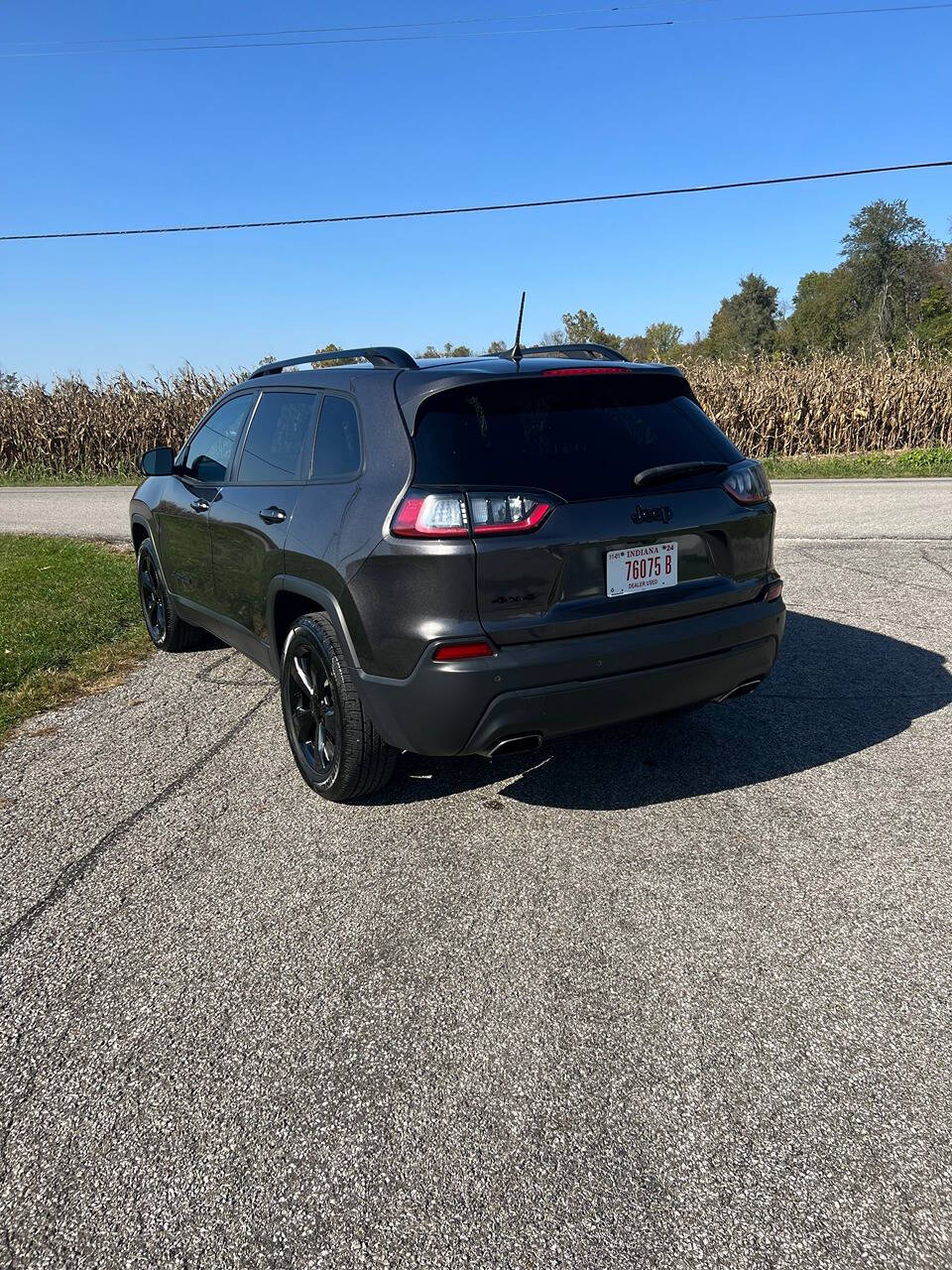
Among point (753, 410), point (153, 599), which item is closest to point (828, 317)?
point (753, 410)

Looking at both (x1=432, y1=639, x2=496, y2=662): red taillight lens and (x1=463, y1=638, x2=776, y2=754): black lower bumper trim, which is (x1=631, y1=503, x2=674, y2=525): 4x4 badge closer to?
(x1=463, y1=638, x2=776, y2=754): black lower bumper trim

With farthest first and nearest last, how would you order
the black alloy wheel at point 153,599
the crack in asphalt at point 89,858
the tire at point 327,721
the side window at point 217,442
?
the black alloy wheel at point 153,599 < the side window at point 217,442 < the tire at point 327,721 < the crack in asphalt at point 89,858

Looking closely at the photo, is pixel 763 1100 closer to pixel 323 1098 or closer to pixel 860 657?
pixel 323 1098

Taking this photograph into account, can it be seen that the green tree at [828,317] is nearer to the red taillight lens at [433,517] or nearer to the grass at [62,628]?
the grass at [62,628]

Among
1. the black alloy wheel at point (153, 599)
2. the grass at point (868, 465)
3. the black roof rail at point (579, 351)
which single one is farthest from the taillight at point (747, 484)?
the grass at point (868, 465)

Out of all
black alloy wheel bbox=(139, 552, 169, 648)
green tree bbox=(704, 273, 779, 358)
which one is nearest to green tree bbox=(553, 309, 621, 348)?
green tree bbox=(704, 273, 779, 358)

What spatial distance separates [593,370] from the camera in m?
3.77

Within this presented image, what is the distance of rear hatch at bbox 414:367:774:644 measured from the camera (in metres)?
3.39

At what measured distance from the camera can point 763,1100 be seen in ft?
7.82

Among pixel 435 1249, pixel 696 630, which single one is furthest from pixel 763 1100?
pixel 696 630

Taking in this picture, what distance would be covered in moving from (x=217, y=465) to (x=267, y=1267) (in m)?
4.25

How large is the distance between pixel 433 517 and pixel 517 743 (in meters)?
0.85

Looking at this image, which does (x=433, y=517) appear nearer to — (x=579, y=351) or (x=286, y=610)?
(x=286, y=610)

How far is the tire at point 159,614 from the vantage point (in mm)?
6676
